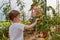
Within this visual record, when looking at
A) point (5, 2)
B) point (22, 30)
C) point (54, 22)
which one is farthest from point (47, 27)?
point (5, 2)

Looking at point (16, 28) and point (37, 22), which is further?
point (37, 22)

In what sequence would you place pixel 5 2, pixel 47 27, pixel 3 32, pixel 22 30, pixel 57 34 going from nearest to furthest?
pixel 22 30 → pixel 47 27 → pixel 57 34 → pixel 3 32 → pixel 5 2

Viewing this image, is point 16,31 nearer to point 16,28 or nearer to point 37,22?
point 16,28

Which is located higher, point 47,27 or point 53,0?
point 53,0

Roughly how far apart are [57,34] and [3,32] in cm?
93

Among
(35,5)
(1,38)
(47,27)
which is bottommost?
(1,38)

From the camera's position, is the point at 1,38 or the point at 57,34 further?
the point at 1,38

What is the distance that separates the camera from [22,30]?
8.94 ft

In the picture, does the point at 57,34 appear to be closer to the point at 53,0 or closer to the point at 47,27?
the point at 47,27

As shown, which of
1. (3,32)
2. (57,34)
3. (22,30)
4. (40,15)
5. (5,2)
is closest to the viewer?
(22,30)

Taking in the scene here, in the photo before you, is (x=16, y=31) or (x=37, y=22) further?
(x=37, y=22)

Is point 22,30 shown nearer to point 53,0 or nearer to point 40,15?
point 40,15

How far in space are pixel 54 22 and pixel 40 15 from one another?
0.52 metres

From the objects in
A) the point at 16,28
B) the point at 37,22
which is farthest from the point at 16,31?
the point at 37,22
